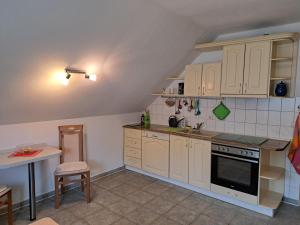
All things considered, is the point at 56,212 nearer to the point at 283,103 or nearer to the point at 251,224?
the point at 251,224

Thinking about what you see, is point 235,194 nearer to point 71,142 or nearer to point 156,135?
point 156,135

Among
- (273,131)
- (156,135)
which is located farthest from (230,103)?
(156,135)

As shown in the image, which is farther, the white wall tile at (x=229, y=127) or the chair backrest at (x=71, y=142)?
the white wall tile at (x=229, y=127)

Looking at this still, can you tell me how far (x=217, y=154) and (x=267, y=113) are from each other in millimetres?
863

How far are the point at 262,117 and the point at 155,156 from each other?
5.50ft

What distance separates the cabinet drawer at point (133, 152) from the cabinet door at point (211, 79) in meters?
1.50

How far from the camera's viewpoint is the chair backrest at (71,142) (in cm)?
311

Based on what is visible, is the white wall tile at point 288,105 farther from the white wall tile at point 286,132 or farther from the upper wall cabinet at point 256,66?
the white wall tile at point 286,132

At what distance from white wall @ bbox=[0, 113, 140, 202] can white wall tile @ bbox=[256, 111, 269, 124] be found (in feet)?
6.99

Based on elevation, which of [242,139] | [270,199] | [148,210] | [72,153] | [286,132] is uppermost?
[286,132]

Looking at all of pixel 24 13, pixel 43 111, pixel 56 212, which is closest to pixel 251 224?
pixel 56 212

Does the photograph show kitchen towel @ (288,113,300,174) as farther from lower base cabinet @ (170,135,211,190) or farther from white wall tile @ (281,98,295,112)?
lower base cabinet @ (170,135,211,190)

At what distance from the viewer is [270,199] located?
275 centimetres

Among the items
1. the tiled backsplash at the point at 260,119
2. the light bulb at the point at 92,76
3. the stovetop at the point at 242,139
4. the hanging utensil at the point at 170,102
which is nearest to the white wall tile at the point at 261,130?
the tiled backsplash at the point at 260,119
